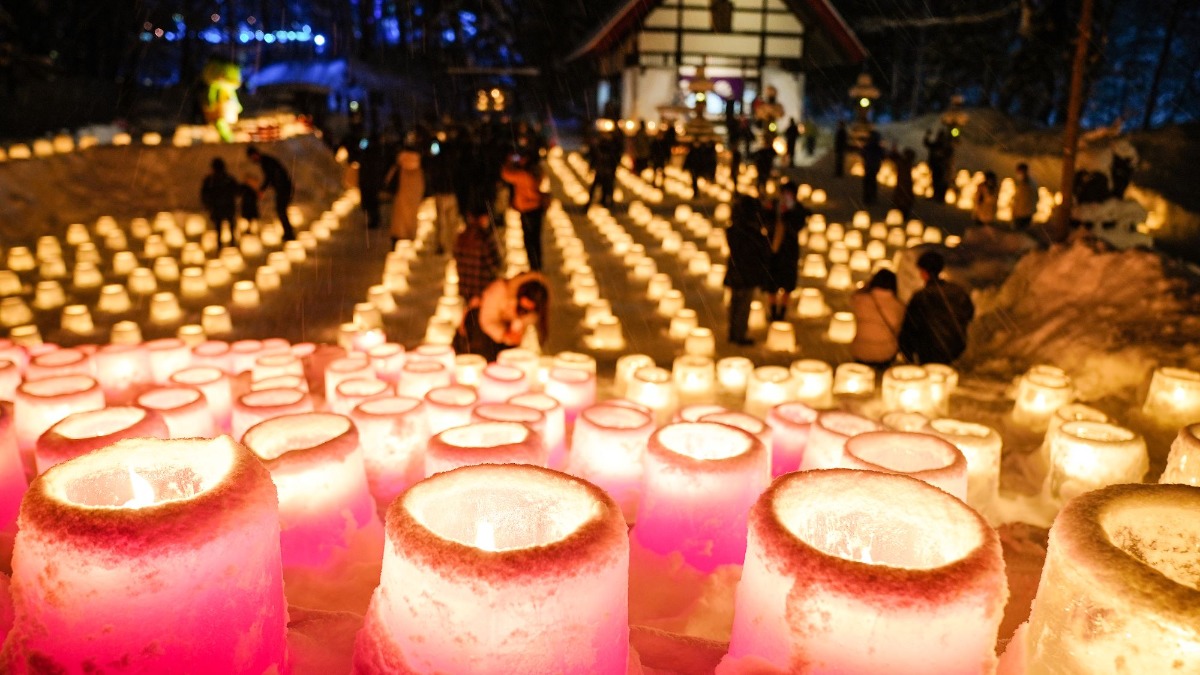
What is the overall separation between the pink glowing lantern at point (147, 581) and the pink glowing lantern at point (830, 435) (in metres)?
2.30

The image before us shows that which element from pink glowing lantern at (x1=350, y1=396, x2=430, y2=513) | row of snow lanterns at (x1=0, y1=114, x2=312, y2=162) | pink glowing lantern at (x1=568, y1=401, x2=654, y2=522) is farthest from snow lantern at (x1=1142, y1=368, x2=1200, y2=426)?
row of snow lanterns at (x1=0, y1=114, x2=312, y2=162)

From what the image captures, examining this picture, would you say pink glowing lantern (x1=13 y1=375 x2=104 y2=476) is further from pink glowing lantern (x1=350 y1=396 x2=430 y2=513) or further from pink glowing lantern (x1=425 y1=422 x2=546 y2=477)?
pink glowing lantern (x1=425 y1=422 x2=546 y2=477)

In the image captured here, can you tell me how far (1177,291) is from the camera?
652 cm

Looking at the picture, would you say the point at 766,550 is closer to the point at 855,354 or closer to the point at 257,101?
the point at 855,354

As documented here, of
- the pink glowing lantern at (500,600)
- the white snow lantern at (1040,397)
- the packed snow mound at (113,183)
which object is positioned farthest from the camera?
the packed snow mound at (113,183)

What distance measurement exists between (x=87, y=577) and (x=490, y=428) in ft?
5.22

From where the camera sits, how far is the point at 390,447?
11.5 feet

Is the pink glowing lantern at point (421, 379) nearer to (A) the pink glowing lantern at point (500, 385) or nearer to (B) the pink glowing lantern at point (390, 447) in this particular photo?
(A) the pink glowing lantern at point (500, 385)

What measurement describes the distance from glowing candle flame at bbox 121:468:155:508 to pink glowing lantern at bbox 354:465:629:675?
64 cm

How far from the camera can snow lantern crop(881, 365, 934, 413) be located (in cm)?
612

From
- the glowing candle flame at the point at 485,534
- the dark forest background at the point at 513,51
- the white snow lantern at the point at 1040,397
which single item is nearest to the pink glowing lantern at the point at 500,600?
the glowing candle flame at the point at 485,534

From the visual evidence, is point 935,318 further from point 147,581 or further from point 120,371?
point 147,581

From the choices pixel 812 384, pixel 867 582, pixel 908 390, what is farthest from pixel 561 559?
pixel 812 384

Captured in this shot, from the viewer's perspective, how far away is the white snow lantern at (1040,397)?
589cm
